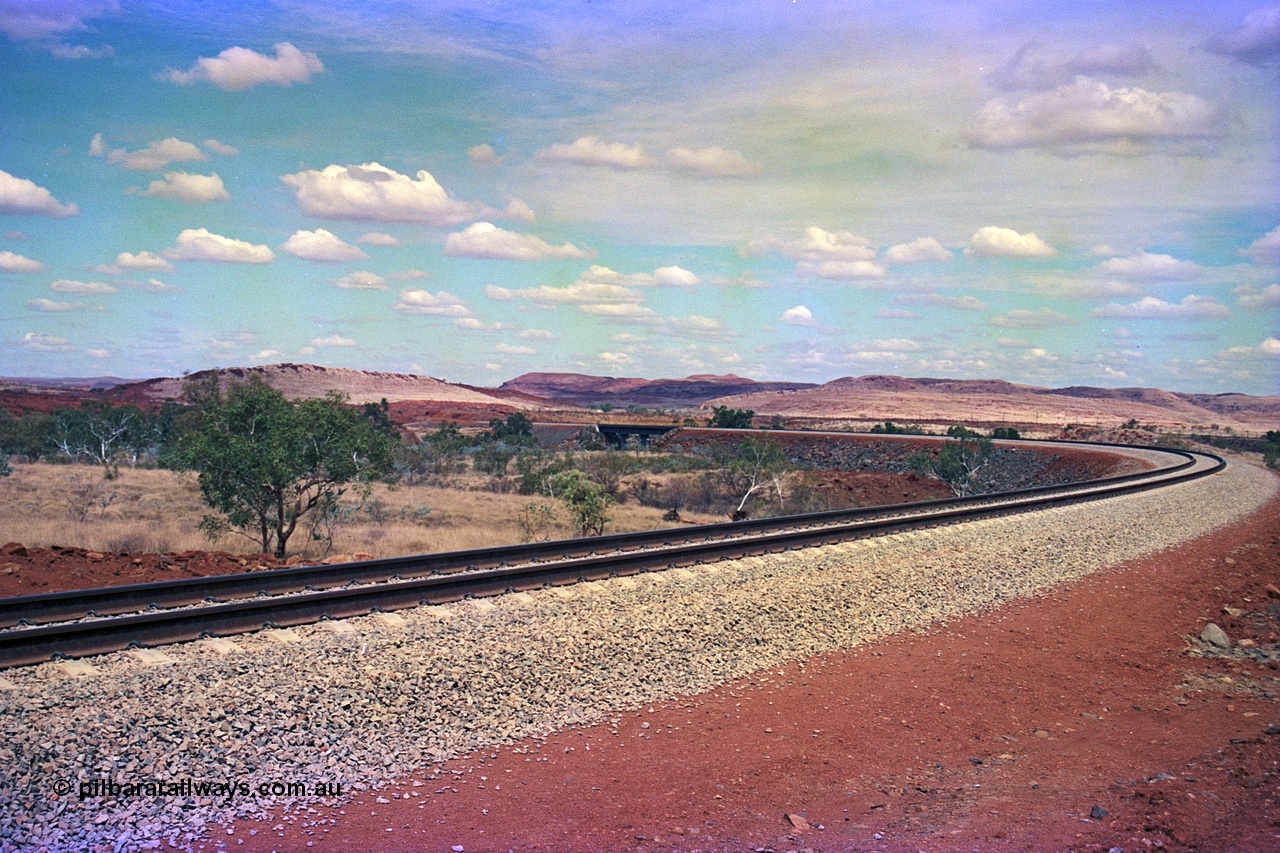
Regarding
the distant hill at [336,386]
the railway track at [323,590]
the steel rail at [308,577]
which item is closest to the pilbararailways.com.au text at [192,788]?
the railway track at [323,590]

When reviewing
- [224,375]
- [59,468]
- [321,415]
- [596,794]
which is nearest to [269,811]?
[596,794]

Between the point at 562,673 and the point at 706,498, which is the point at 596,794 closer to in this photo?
the point at 562,673

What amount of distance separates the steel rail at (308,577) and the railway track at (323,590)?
2 centimetres

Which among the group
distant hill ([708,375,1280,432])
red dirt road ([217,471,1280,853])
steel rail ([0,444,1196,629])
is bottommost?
red dirt road ([217,471,1280,853])

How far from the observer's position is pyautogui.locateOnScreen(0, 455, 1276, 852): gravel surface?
6.87 meters

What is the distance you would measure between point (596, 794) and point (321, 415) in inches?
651

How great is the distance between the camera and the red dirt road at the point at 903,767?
672cm

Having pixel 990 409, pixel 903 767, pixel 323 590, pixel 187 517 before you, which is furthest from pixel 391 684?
pixel 990 409

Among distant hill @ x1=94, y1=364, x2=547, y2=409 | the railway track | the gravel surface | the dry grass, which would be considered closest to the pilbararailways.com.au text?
the gravel surface

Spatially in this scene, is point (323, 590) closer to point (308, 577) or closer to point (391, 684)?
point (308, 577)

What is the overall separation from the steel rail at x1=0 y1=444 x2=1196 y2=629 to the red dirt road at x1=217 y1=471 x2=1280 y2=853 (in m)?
6.25

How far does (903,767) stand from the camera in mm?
8344

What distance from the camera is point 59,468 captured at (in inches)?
1545

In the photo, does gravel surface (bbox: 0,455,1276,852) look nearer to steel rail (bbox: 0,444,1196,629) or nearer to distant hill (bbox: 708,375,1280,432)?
steel rail (bbox: 0,444,1196,629)
